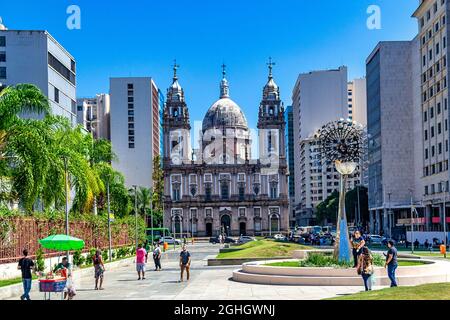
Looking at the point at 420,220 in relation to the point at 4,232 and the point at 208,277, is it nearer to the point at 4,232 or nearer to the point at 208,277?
the point at 208,277

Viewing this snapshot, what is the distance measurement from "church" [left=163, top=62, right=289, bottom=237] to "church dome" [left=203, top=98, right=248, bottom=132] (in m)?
5.53

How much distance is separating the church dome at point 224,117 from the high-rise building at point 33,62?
60790mm

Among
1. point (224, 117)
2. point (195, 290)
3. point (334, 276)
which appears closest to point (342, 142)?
point (334, 276)

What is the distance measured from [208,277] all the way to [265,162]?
97.7 metres

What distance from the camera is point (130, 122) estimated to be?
16250 centimetres

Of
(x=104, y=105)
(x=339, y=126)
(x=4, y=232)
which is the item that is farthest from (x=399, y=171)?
(x=104, y=105)

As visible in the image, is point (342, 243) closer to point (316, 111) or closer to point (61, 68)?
point (61, 68)

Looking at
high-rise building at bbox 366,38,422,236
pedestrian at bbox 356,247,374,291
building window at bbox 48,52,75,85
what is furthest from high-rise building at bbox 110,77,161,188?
pedestrian at bbox 356,247,374,291

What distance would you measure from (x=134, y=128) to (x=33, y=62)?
87.6m

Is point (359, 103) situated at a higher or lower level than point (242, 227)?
higher

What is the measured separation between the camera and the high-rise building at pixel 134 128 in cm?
16188

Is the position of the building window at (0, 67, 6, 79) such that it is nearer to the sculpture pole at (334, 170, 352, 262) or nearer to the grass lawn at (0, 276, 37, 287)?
the grass lawn at (0, 276, 37, 287)

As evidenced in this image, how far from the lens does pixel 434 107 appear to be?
80625 mm

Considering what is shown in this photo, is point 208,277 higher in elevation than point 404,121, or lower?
lower
